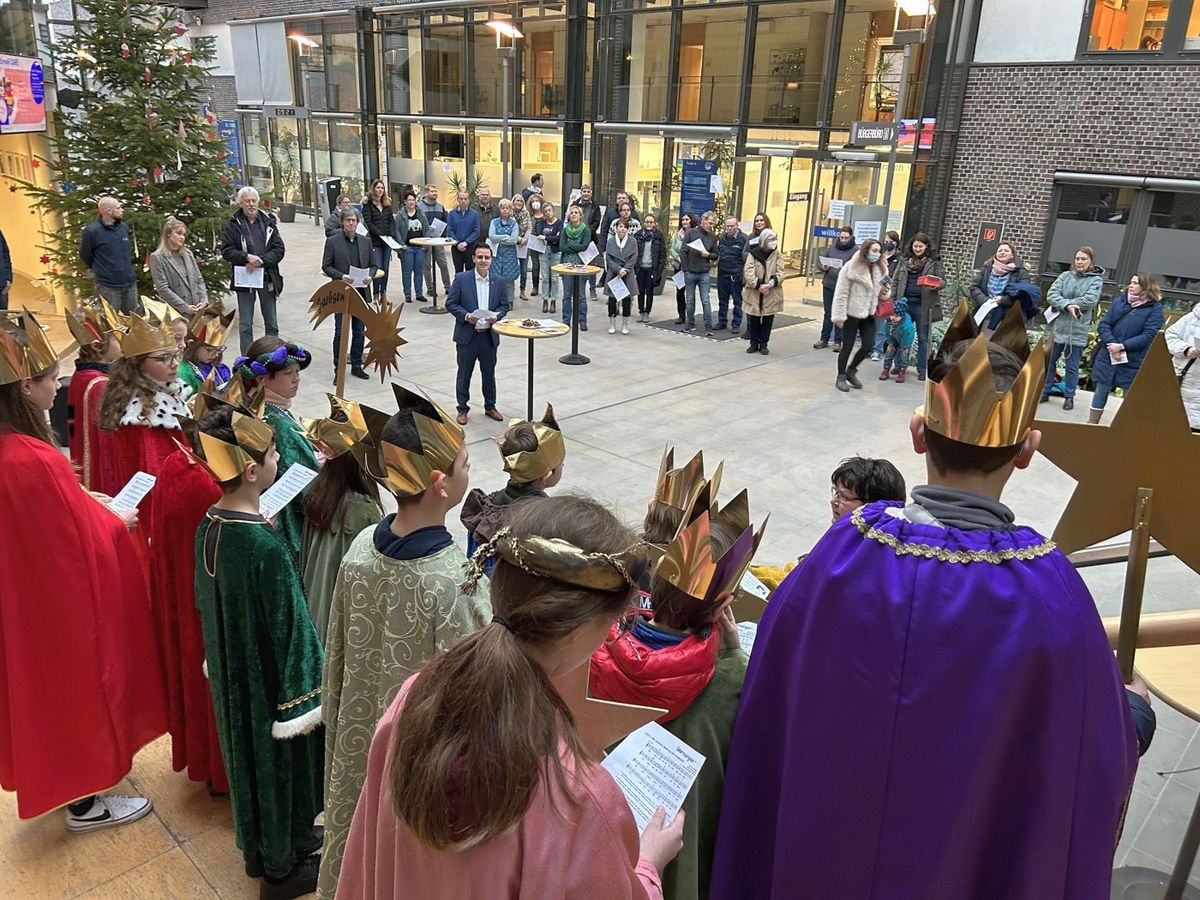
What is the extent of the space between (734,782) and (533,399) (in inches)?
295

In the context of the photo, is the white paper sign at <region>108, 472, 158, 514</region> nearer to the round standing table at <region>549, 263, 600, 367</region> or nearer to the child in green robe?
the child in green robe

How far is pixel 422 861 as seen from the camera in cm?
131

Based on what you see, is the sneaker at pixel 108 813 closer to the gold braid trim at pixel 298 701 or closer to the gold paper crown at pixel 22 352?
the gold braid trim at pixel 298 701

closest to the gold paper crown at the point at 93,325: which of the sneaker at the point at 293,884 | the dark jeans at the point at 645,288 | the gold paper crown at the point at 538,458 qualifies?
the gold paper crown at the point at 538,458

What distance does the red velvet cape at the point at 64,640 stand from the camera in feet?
9.29

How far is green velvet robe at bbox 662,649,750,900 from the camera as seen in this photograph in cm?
→ 201

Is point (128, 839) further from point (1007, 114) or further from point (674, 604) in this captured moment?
point (1007, 114)

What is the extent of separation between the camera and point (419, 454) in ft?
7.13

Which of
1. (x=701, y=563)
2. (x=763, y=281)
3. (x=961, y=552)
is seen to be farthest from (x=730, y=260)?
(x=961, y=552)

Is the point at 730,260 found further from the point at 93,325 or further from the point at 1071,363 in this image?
the point at 93,325

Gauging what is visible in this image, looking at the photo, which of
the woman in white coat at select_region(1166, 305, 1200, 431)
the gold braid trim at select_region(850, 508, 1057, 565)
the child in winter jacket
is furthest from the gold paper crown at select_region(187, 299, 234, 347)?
the child in winter jacket

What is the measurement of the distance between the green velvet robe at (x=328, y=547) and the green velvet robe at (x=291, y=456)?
0.21 feet

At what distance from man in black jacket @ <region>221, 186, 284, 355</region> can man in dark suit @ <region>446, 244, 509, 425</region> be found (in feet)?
10.1

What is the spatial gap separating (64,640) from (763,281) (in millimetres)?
9687
